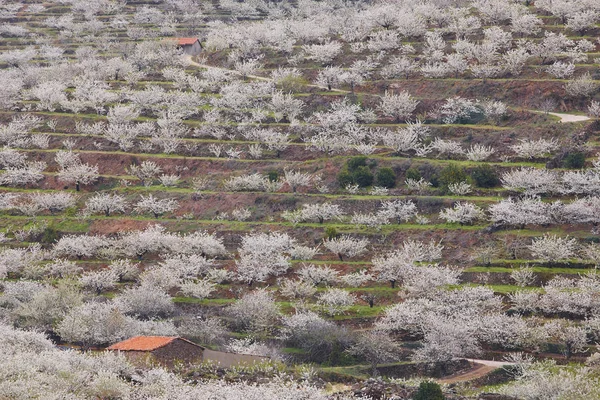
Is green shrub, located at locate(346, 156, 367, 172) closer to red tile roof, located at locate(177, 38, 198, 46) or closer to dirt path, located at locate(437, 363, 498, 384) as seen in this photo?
dirt path, located at locate(437, 363, 498, 384)

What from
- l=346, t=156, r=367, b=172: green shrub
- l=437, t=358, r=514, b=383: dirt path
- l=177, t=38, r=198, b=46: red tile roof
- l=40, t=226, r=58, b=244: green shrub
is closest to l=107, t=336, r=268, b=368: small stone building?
l=437, t=358, r=514, b=383: dirt path

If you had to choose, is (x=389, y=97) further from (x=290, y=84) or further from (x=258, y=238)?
(x=258, y=238)

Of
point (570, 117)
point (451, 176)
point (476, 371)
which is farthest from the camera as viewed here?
point (570, 117)

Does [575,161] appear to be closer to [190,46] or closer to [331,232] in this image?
[331,232]

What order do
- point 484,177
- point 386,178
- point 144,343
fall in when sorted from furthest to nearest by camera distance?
point 386,178
point 484,177
point 144,343

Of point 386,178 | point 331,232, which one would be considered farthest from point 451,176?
point 331,232

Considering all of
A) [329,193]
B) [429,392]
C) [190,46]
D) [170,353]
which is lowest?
[170,353]

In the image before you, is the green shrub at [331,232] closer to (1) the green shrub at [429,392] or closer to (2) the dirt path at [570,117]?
(2) the dirt path at [570,117]
